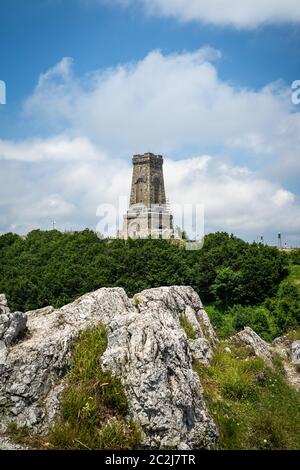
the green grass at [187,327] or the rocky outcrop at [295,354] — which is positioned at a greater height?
the green grass at [187,327]

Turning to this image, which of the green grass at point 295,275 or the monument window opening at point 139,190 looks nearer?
the green grass at point 295,275

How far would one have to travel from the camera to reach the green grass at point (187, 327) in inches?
548

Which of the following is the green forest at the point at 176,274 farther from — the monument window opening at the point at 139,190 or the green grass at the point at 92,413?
the green grass at the point at 92,413

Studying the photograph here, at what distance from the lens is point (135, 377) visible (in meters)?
8.56

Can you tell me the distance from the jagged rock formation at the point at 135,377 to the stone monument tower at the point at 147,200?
52875mm

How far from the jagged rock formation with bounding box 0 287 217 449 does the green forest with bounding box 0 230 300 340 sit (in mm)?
24786

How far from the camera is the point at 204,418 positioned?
8.56 metres

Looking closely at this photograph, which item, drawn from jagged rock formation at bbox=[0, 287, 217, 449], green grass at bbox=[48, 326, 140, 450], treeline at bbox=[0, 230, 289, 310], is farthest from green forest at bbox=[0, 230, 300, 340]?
green grass at bbox=[48, 326, 140, 450]

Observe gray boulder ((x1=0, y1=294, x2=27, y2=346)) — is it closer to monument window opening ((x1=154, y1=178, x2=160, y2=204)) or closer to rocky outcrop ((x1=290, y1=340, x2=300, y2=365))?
rocky outcrop ((x1=290, y1=340, x2=300, y2=365))

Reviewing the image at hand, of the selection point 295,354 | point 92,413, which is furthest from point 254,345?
point 92,413

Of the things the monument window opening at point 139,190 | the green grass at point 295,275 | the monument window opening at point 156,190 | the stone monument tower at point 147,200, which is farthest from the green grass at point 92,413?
the monument window opening at point 156,190

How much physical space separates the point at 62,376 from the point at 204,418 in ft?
11.1
